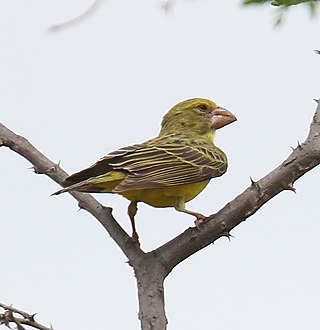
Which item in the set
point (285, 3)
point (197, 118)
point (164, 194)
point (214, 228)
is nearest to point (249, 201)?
point (214, 228)

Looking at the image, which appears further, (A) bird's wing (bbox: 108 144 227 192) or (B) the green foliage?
(A) bird's wing (bbox: 108 144 227 192)

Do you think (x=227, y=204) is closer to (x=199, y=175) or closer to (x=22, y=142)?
(x=22, y=142)

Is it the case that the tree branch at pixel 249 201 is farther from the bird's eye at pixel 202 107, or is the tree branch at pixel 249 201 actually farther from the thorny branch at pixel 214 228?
the bird's eye at pixel 202 107

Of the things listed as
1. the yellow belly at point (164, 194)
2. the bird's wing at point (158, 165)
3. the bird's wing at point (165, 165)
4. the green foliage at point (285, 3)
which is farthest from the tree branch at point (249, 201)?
the yellow belly at point (164, 194)

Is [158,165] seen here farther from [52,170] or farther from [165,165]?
[52,170]

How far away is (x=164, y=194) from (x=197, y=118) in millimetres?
2123

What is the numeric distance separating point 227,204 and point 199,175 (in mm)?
1861

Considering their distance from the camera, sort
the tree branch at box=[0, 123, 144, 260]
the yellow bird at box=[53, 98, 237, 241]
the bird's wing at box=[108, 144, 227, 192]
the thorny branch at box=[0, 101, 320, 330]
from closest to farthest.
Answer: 1. the thorny branch at box=[0, 101, 320, 330]
2. the tree branch at box=[0, 123, 144, 260]
3. the yellow bird at box=[53, 98, 237, 241]
4. the bird's wing at box=[108, 144, 227, 192]

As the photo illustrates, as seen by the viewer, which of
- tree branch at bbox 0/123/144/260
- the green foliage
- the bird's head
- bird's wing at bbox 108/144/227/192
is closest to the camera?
the green foliage

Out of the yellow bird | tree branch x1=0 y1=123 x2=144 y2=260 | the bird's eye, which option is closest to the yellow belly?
the yellow bird

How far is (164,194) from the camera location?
5.91m

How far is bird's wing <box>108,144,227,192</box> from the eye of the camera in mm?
5672

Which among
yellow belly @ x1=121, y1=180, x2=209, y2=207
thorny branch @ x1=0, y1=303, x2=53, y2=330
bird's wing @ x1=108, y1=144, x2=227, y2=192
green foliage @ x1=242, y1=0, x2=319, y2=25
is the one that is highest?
bird's wing @ x1=108, y1=144, x2=227, y2=192

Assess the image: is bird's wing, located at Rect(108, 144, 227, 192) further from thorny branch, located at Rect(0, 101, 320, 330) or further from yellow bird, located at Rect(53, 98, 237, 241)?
thorny branch, located at Rect(0, 101, 320, 330)
